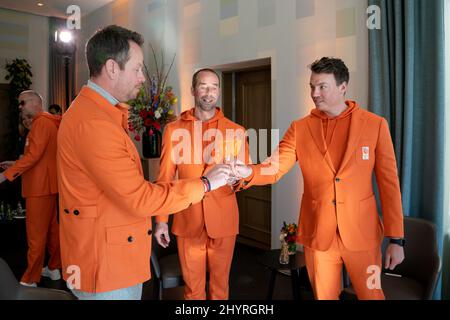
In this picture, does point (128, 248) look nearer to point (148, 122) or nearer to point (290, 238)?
point (290, 238)

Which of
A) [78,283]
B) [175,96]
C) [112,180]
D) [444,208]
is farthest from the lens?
[175,96]

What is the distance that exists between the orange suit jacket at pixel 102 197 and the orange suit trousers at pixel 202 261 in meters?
0.78

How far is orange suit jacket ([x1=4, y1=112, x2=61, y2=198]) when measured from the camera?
11.0ft

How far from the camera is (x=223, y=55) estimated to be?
4.50 m

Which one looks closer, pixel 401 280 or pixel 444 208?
pixel 401 280

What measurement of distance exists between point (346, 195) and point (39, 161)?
2.75 m

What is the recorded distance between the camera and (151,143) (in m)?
5.12

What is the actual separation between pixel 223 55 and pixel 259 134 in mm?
1001

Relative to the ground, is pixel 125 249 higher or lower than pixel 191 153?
lower

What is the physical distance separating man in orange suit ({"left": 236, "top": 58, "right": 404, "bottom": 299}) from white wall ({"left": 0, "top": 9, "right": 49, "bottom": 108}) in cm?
663

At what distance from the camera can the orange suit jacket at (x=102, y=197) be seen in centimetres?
142
